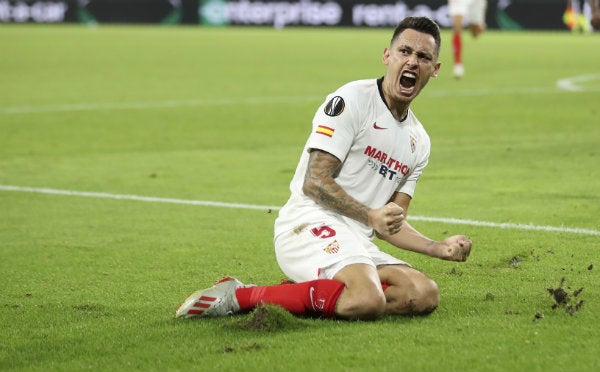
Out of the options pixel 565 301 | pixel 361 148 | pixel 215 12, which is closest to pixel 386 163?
pixel 361 148

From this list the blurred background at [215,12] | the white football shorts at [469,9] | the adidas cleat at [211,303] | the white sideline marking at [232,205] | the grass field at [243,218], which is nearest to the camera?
the grass field at [243,218]

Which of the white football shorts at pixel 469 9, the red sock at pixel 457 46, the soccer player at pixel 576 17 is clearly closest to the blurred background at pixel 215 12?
the soccer player at pixel 576 17

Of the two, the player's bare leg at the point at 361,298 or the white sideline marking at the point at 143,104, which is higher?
the player's bare leg at the point at 361,298

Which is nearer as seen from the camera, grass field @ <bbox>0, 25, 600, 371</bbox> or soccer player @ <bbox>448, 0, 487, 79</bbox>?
grass field @ <bbox>0, 25, 600, 371</bbox>

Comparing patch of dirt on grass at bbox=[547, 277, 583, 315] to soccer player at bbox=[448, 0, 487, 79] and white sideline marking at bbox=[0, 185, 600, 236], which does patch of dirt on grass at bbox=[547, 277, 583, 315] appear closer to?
white sideline marking at bbox=[0, 185, 600, 236]

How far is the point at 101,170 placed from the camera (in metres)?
10.9

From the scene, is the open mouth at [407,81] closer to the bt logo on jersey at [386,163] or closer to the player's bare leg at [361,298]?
the bt logo on jersey at [386,163]

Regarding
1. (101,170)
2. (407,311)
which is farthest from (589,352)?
(101,170)

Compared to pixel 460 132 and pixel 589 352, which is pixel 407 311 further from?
pixel 460 132

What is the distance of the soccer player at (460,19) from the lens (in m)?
20.6

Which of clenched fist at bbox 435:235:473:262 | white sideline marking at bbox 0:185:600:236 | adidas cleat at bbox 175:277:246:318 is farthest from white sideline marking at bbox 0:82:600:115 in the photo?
clenched fist at bbox 435:235:473:262

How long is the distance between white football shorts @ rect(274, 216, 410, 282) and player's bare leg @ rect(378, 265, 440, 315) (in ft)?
0.56

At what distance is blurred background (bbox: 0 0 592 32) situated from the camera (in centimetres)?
4078

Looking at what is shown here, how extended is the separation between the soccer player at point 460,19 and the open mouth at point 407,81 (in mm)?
14786
